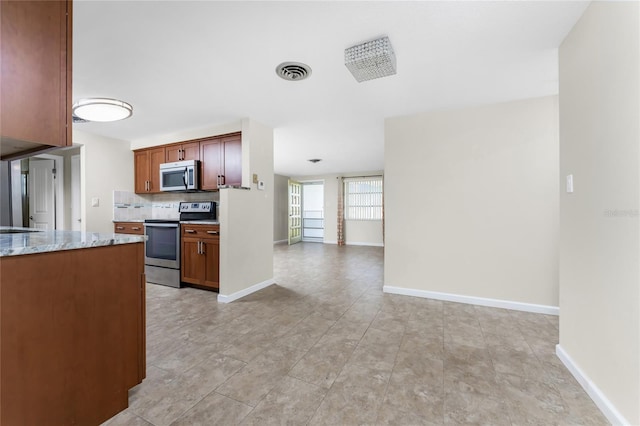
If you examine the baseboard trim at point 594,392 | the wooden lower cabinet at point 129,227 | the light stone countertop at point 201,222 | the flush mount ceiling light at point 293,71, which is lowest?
the baseboard trim at point 594,392

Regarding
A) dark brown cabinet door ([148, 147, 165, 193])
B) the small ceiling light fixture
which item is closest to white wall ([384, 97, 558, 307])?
the small ceiling light fixture

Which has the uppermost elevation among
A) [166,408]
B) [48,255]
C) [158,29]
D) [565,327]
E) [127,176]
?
[158,29]

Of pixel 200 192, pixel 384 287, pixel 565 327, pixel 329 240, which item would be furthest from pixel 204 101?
pixel 329 240

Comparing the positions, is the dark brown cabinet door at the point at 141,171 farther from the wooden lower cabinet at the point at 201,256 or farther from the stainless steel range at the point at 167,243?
the wooden lower cabinet at the point at 201,256

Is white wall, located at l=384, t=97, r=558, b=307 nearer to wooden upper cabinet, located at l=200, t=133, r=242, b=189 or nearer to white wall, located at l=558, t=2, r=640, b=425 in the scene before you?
white wall, located at l=558, t=2, r=640, b=425

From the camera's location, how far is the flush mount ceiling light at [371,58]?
6.09ft

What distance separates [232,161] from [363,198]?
5.40 metres

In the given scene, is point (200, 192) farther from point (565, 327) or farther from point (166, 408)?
point (565, 327)

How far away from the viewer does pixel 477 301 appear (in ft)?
9.81

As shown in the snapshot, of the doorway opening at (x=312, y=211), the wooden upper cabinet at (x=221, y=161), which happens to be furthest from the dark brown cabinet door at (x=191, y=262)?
the doorway opening at (x=312, y=211)

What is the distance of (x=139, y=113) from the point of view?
3.20 metres

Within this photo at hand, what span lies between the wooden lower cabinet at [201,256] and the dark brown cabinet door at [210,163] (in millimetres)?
697

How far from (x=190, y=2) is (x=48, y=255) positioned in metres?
1.49

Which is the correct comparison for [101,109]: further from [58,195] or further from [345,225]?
[345,225]
